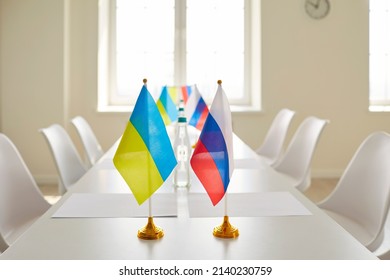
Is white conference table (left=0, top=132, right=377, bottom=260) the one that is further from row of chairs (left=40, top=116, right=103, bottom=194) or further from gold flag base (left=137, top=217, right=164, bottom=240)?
row of chairs (left=40, top=116, right=103, bottom=194)

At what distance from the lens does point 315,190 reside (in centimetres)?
493

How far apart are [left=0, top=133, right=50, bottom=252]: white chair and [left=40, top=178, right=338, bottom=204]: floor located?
2412 millimetres

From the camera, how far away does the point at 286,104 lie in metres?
5.47

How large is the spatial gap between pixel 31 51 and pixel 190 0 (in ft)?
6.18

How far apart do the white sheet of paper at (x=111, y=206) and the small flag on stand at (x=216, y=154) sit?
18 centimetres

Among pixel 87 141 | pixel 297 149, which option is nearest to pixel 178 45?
pixel 87 141

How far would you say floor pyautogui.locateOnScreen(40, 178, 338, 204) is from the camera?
4.60 meters

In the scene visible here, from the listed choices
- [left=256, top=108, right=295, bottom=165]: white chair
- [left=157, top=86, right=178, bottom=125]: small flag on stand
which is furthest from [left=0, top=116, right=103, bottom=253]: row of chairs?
[left=256, top=108, right=295, bottom=165]: white chair

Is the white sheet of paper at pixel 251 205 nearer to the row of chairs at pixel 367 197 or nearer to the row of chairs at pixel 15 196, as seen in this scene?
the row of chairs at pixel 367 197

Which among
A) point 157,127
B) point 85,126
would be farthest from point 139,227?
point 85,126

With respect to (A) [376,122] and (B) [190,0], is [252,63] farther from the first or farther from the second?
(A) [376,122]

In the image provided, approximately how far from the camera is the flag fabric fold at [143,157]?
4.01 feet

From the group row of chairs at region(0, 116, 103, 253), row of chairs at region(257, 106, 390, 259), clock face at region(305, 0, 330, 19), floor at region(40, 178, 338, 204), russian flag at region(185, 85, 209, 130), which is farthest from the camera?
clock face at region(305, 0, 330, 19)

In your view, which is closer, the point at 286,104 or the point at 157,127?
the point at 157,127
